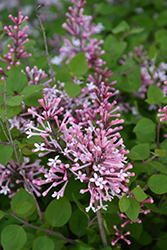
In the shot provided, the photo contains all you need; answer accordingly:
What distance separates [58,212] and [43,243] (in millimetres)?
76

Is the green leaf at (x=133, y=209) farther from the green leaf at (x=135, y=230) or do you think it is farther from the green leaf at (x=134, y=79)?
the green leaf at (x=134, y=79)

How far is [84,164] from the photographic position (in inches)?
23.6

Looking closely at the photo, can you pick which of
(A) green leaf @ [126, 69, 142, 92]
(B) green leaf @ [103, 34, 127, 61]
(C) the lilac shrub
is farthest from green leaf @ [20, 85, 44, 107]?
(B) green leaf @ [103, 34, 127, 61]

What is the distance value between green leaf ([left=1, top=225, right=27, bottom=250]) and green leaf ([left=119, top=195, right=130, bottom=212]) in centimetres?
22

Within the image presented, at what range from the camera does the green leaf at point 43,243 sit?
0.61 meters

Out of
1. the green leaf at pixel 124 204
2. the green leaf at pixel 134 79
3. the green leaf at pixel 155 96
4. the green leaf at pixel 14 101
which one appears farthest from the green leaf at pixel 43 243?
the green leaf at pixel 134 79

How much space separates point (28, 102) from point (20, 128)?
0.32ft

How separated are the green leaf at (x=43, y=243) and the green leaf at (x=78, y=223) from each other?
0.36 ft

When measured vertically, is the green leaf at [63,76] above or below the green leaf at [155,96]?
above

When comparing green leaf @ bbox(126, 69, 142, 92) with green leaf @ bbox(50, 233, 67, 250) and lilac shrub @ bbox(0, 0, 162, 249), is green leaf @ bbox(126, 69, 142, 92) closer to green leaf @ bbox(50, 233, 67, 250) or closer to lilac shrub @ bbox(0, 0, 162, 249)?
lilac shrub @ bbox(0, 0, 162, 249)

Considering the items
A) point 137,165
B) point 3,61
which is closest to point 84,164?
point 137,165

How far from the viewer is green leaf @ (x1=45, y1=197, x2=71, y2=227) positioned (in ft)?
2.16

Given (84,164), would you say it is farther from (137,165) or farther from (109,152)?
(137,165)

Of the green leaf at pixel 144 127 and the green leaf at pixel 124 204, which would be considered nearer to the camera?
the green leaf at pixel 124 204
